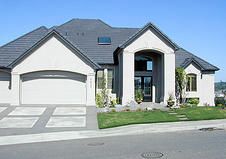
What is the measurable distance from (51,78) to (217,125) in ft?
44.4

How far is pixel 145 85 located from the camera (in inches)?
1162

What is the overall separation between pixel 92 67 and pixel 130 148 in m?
14.5

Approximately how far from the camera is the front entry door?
2942 centimetres

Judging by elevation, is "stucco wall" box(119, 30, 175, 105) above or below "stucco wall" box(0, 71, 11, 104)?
above

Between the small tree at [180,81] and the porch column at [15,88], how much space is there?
1410 cm

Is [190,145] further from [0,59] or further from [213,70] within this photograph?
[213,70]

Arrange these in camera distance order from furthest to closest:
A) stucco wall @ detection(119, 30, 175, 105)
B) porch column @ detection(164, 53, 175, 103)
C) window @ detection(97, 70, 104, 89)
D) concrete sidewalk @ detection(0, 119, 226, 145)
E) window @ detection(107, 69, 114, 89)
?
window @ detection(107, 69, 114, 89), window @ detection(97, 70, 104, 89), porch column @ detection(164, 53, 175, 103), stucco wall @ detection(119, 30, 175, 105), concrete sidewalk @ detection(0, 119, 226, 145)

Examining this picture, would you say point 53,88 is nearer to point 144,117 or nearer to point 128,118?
point 128,118

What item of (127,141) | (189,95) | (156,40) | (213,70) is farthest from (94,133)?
(213,70)

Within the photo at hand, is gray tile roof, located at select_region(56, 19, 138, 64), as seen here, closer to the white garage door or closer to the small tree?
the white garage door

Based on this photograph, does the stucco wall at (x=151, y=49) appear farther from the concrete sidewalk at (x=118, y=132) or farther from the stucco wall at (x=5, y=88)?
the stucco wall at (x=5, y=88)

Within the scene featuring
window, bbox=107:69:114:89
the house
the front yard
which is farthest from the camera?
window, bbox=107:69:114:89

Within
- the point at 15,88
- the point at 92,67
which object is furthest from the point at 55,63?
the point at 15,88

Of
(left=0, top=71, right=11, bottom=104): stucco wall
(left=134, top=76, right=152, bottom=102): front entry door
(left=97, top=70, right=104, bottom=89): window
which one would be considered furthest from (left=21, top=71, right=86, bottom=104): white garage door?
(left=134, top=76, right=152, bottom=102): front entry door
